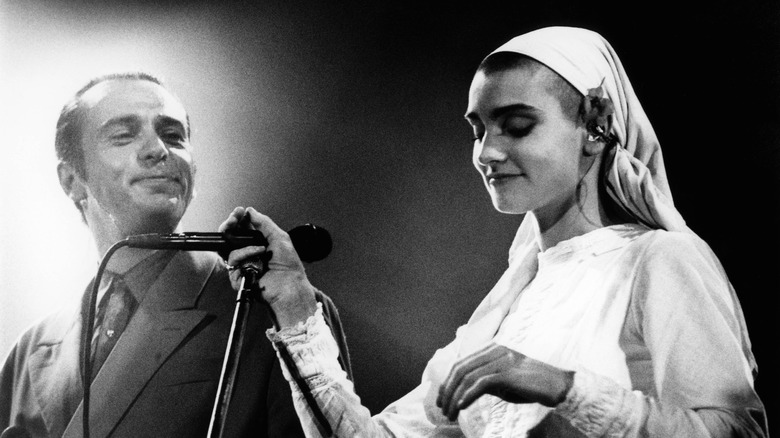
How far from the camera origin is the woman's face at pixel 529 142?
1.63 meters

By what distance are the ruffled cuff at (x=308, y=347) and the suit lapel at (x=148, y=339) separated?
31 centimetres

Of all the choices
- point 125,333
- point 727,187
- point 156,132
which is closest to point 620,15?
point 727,187

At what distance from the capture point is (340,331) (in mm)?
1952

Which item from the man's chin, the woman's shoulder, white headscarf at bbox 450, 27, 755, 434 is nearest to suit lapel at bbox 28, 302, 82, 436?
the man's chin

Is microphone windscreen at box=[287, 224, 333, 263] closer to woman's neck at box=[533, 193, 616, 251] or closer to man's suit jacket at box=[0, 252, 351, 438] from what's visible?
man's suit jacket at box=[0, 252, 351, 438]

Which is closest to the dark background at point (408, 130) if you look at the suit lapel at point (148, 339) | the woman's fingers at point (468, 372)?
the suit lapel at point (148, 339)

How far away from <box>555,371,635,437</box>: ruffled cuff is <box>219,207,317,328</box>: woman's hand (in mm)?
606

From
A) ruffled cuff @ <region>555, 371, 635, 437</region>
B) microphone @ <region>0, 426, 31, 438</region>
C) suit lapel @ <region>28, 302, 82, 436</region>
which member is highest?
ruffled cuff @ <region>555, 371, 635, 437</region>

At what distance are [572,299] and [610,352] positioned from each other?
0.14 meters

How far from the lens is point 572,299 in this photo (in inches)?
64.0

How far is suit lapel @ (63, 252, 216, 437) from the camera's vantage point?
1.88 metres

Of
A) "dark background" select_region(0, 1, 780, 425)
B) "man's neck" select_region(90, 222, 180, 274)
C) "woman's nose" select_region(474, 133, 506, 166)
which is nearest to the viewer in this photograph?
"woman's nose" select_region(474, 133, 506, 166)

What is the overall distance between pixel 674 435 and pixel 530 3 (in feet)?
3.54

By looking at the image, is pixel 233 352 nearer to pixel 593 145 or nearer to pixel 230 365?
pixel 230 365
